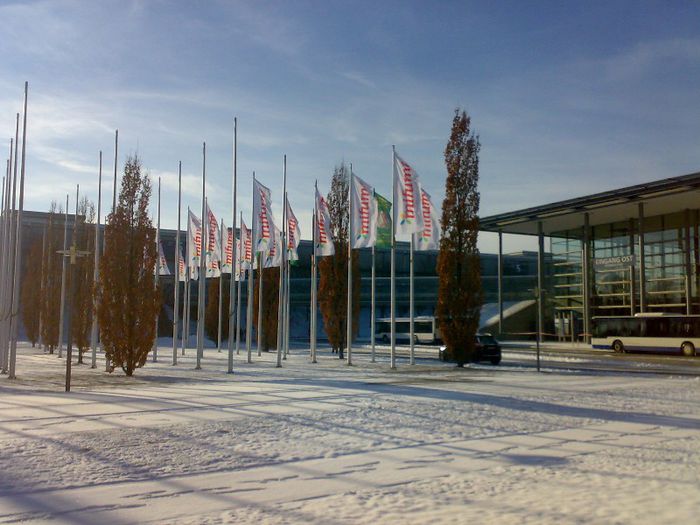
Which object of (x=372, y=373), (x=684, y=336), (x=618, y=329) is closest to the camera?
(x=372, y=373)

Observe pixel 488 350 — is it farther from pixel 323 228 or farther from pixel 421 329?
pixel 421 329

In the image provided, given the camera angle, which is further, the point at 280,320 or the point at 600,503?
the point at 280,320

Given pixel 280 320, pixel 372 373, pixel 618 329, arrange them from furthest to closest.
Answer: pixel 618 329 < pixel 280 320 < pixel 372 373

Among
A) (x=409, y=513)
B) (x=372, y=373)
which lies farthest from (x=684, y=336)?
(x=409, y=513)

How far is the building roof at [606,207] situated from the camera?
1879 inches

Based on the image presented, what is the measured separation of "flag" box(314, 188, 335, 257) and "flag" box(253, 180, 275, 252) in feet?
8.73

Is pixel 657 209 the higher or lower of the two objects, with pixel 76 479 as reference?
higher

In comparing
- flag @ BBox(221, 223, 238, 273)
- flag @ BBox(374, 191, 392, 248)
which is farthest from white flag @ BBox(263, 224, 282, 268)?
flag @ BBox(374, 191, 392, 248)

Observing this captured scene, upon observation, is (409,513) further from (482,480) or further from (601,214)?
(601,214)

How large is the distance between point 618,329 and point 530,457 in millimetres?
40085

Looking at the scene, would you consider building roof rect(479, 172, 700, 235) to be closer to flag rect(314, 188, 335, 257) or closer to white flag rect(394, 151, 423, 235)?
flag rect(314, 188, 335, 257)

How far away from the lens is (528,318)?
72.9 metres

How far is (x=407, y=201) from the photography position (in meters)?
27.8

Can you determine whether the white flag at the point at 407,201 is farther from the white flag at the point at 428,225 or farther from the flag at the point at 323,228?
the flag at the point at 323,228
